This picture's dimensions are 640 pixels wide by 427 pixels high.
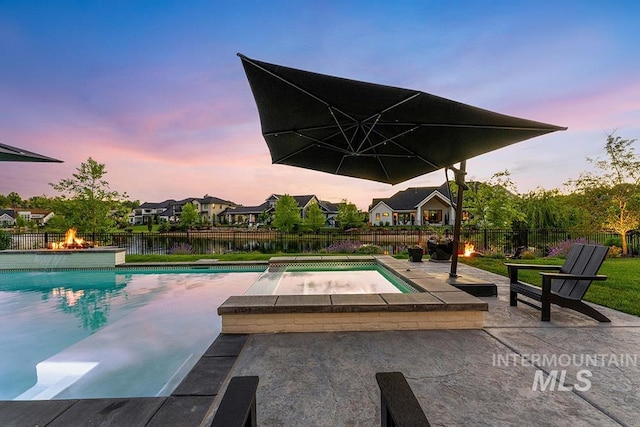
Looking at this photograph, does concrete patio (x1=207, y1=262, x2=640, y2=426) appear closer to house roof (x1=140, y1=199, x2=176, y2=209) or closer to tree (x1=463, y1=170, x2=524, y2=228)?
tree (x1=463, y1=170, x2=524, y2=228)

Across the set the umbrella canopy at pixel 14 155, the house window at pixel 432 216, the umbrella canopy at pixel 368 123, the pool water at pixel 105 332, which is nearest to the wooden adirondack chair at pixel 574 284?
the umbrella canopy at pixel 368 123

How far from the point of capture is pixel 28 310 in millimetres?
5695

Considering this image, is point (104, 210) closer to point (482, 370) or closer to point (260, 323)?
point (260, 323)

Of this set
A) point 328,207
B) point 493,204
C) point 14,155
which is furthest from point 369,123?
point 328,207

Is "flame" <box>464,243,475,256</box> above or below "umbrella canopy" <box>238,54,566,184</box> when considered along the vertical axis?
below

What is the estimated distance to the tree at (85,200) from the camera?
44.7 feet

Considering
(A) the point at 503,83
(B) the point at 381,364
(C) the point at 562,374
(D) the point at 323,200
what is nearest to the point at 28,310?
(B) the point at 381,364

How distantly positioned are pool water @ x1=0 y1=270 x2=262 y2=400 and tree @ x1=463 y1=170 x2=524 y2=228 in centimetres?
1162

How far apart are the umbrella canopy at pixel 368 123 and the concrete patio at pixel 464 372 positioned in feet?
8.29

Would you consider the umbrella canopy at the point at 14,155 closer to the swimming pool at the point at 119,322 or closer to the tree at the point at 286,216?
the swimming pool at the point at 119,322

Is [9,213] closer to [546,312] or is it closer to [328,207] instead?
[328,207]

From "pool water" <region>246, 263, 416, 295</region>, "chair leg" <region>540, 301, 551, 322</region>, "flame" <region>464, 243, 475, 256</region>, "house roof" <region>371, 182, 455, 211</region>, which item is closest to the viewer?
"chair leg" <region>540, 301, 551, 322</region>

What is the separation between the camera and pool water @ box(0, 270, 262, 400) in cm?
306

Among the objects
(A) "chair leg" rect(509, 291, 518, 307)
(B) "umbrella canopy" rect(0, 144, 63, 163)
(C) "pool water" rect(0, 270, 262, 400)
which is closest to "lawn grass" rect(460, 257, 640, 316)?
(A) "chair leg" rect(509, 291, 518, 307)
